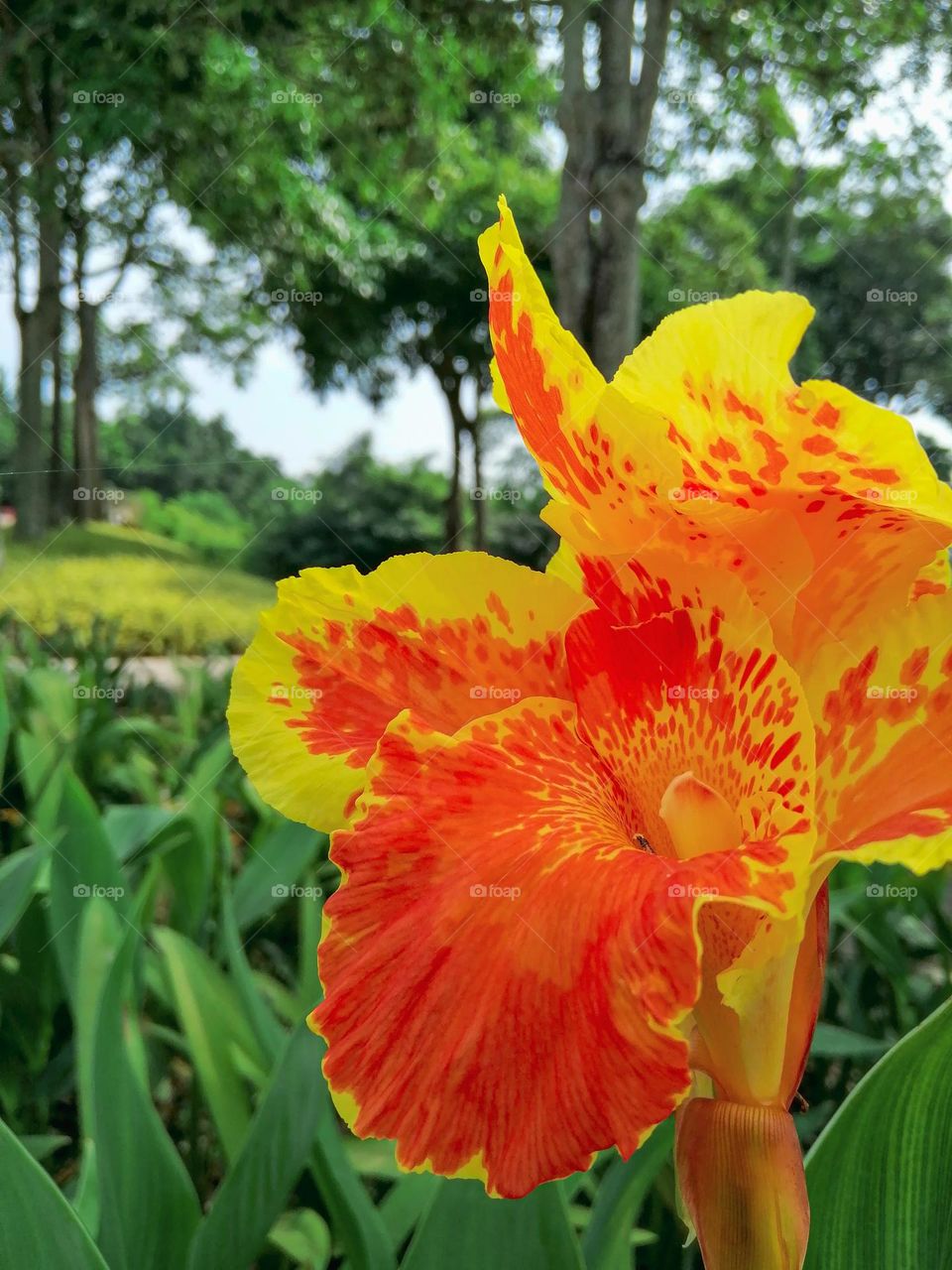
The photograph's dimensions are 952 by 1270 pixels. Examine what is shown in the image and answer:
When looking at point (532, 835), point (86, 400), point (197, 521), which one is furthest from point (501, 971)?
point (197, 521)

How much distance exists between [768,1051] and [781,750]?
9cm

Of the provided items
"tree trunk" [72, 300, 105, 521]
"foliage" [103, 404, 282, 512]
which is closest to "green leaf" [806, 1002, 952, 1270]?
"tree trunk" [72, 300, 105, 521]

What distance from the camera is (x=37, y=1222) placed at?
0.40 metres

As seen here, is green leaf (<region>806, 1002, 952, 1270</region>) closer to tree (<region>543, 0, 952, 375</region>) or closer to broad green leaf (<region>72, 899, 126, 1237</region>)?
broad green leaf (<region>72, 899, 126, 1237</region>)

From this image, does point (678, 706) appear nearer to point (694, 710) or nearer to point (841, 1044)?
point (694, 710)

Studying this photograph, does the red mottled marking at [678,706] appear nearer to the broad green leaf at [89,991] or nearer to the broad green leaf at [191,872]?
the broad green leaf at [89,991]

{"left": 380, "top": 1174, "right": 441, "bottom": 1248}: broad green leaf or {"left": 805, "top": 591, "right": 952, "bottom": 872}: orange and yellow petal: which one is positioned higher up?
{"left": 805, "top": 591, "right": 952, "bottom": 872}: orange and yellow petal

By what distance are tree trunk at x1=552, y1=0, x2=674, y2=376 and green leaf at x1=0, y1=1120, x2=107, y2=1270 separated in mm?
2143

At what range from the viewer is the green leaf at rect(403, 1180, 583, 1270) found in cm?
39

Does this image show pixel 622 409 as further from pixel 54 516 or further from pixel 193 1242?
pixel 54 516

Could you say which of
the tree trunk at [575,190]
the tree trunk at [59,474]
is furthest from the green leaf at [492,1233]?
the tree trunk at [59,474]

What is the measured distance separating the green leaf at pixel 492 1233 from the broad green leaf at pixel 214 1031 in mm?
283

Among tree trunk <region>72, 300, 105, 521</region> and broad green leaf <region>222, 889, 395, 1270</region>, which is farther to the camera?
tree trunk <region>72, 300, 105, 521</region>

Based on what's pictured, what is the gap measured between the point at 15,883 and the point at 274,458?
383cm
